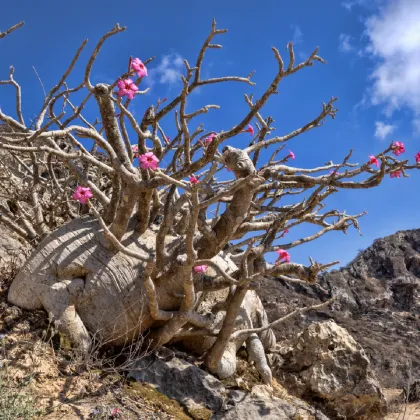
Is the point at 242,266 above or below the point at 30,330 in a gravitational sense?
above

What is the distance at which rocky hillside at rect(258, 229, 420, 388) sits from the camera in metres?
9.17

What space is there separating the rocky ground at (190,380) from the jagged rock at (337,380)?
0.04 feet

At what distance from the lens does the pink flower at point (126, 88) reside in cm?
370

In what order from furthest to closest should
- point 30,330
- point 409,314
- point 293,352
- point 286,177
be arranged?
point 409,314, point 293,352, point 286,177, point 30,330

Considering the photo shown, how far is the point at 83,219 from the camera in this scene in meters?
4.86

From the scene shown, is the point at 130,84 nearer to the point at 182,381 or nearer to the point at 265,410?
the point at 182,381

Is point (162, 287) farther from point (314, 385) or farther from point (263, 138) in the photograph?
point (314, 385)

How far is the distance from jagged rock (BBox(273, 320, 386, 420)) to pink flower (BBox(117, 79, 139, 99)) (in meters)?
3.66

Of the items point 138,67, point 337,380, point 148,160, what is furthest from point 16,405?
point 337,380

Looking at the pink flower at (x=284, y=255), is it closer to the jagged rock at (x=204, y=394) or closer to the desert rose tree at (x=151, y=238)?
the desert rose tree at (x=151, y=238)

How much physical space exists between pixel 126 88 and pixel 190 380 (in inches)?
106

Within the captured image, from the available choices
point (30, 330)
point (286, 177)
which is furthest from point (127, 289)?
point (286, 177)

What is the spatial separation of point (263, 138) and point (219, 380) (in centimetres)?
260

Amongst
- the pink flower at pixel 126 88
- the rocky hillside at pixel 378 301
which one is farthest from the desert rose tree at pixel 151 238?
the rocky hillside at pixel 378 301
